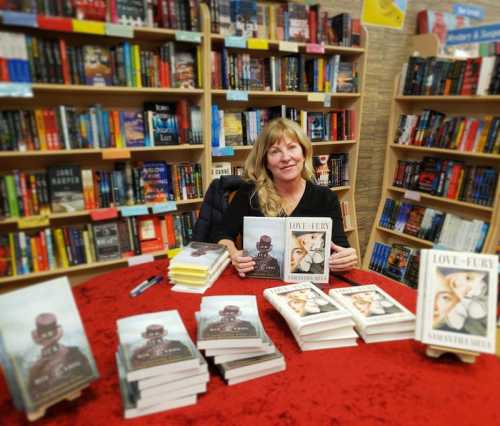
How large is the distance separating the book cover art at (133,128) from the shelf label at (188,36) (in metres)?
0.55

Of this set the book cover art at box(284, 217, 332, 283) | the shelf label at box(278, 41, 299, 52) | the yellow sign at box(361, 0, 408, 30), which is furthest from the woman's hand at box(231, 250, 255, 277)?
the yellow sign at box(361, 0, 408, 30)

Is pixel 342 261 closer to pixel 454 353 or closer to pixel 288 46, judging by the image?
pixel 454 353

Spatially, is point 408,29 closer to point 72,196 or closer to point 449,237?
point 449,237

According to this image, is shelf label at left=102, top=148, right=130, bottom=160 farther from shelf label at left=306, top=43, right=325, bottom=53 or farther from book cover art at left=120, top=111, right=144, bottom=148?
shelf label at left=306, top=43, right=325, bottom=53

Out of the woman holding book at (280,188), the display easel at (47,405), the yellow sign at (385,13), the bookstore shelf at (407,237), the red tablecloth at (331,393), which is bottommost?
the bookstore shelf at (407,237)

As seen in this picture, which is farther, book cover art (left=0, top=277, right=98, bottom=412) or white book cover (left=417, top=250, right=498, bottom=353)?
white book cover (left=417, top=250, right=498, bottom=353)

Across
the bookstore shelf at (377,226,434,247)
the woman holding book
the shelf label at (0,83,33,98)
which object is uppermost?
the shelf label at (0,83,33,98)

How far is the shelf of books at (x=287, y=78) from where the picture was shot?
2.72m

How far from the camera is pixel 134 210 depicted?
8.44 ft

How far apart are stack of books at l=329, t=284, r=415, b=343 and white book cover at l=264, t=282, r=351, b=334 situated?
57 millimetres

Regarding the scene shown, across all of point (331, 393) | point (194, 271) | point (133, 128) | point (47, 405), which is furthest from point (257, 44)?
point (47, 405)

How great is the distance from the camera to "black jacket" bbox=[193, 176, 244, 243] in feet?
6.86

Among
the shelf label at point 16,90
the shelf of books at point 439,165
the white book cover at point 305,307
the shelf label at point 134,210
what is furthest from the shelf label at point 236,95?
the white book cover at point 305,307

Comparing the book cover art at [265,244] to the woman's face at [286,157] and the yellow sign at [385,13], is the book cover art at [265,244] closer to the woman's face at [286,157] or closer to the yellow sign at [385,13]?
the woman's face at [286,157]
